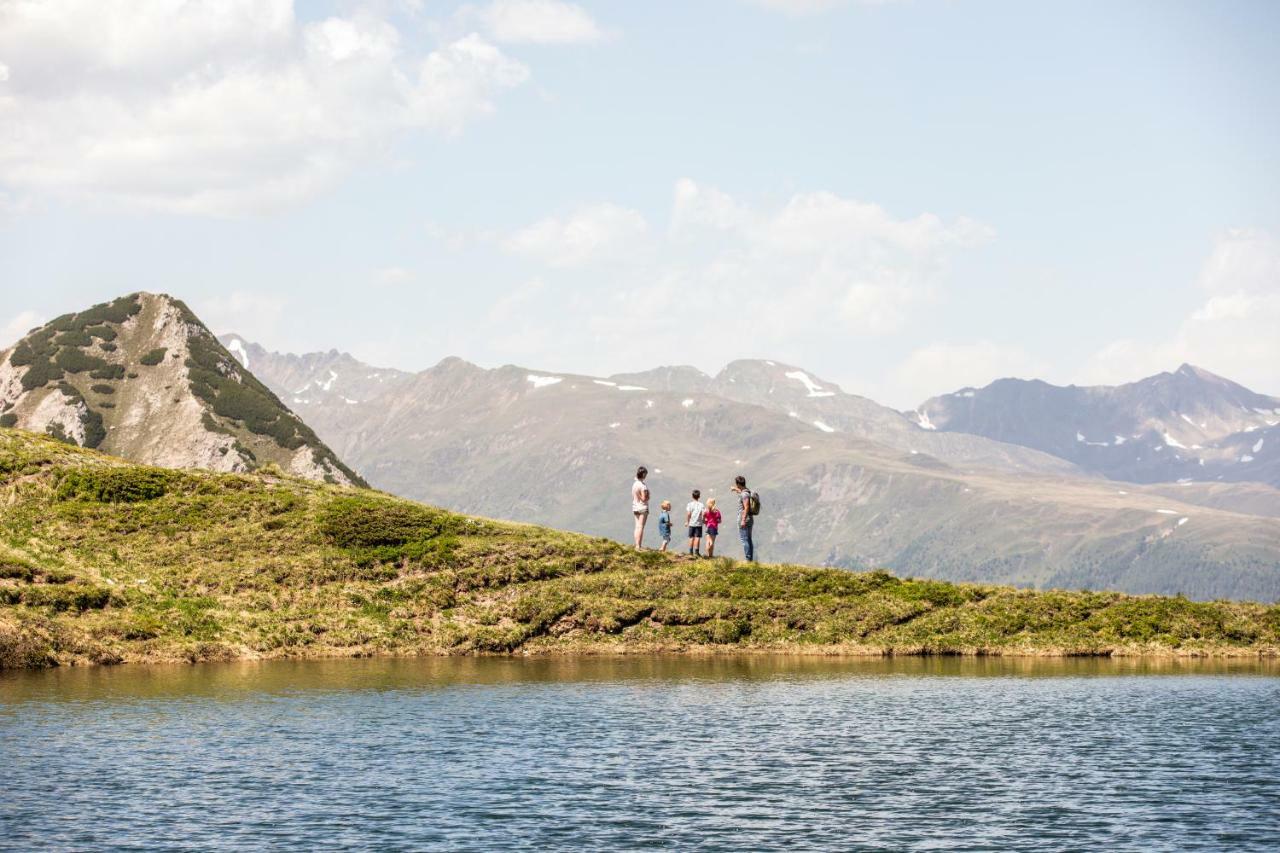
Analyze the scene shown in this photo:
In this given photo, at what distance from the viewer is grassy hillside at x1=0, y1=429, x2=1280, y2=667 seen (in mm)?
61531

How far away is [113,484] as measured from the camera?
7650 cm

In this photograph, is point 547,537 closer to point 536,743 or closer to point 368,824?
point 536,743

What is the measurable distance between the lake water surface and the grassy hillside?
9428 millimetres

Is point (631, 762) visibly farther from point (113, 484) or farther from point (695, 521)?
point (113, 484)

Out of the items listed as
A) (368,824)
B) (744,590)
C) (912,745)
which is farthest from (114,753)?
(744,590)

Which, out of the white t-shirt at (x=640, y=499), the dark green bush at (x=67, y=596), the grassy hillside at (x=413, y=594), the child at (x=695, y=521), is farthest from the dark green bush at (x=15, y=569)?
the child at (x=695, y=521)

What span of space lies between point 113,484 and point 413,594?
69.6 ft

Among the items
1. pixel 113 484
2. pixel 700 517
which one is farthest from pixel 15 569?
pixel 700 517

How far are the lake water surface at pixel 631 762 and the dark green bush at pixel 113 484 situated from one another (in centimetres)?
2562

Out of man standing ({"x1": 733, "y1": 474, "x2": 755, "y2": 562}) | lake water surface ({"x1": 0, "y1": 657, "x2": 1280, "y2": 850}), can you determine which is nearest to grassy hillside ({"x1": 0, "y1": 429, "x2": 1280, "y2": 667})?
man standing ({"x1": 733, "y1": 474, "x2": 755, "y2": 562})

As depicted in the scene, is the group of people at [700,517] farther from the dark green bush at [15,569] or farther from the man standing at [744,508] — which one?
the dark green bush at [15,569]

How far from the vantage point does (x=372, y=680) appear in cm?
5028

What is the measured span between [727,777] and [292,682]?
2319cm

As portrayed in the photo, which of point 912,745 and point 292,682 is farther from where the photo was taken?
point 292,682
